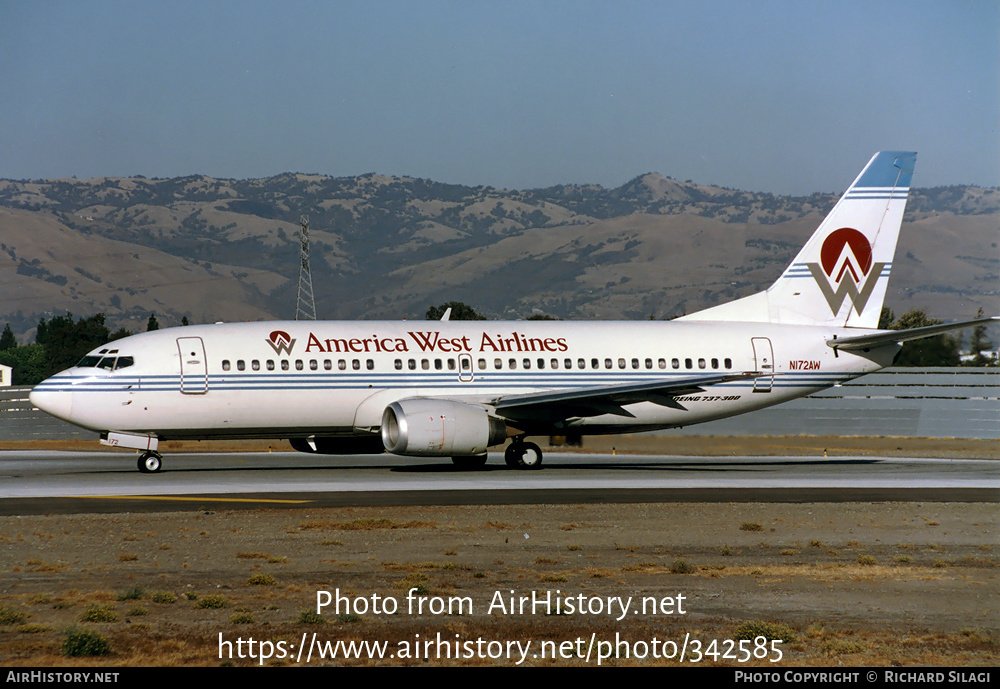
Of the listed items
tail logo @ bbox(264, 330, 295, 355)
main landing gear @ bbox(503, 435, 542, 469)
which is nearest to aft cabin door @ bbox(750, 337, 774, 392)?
main landing gear @ bbox(503, 435, 542, 469)

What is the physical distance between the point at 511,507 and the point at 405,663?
452 inches

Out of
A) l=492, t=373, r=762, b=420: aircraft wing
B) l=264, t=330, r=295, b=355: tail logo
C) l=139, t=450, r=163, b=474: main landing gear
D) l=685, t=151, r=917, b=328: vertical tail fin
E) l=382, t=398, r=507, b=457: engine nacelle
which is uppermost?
l=685, t=151, r=917, b=328: vertical tail fin

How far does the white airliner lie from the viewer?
95.8ft

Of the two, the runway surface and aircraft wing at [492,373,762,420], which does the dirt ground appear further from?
aircraft wing at [492,373,762,420]

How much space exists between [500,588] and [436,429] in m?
15.7

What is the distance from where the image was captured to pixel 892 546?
1691 centimetres

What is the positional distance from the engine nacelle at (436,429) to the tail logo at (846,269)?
1284 centimetres

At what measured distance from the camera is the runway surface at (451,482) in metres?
22.7

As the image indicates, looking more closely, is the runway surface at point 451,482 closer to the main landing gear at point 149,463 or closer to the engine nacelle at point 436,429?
the main landing gear at point 149,463

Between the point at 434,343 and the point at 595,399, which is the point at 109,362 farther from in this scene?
the point at 595,399

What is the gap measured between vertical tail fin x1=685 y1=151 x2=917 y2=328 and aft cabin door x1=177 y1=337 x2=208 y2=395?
52.2 ft

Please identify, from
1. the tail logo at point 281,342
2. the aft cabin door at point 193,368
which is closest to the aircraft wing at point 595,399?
the tail logo at point 281,342

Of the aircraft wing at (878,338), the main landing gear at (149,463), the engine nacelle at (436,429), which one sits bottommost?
the main landing gear at (149,463)

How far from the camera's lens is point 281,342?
30500mm
